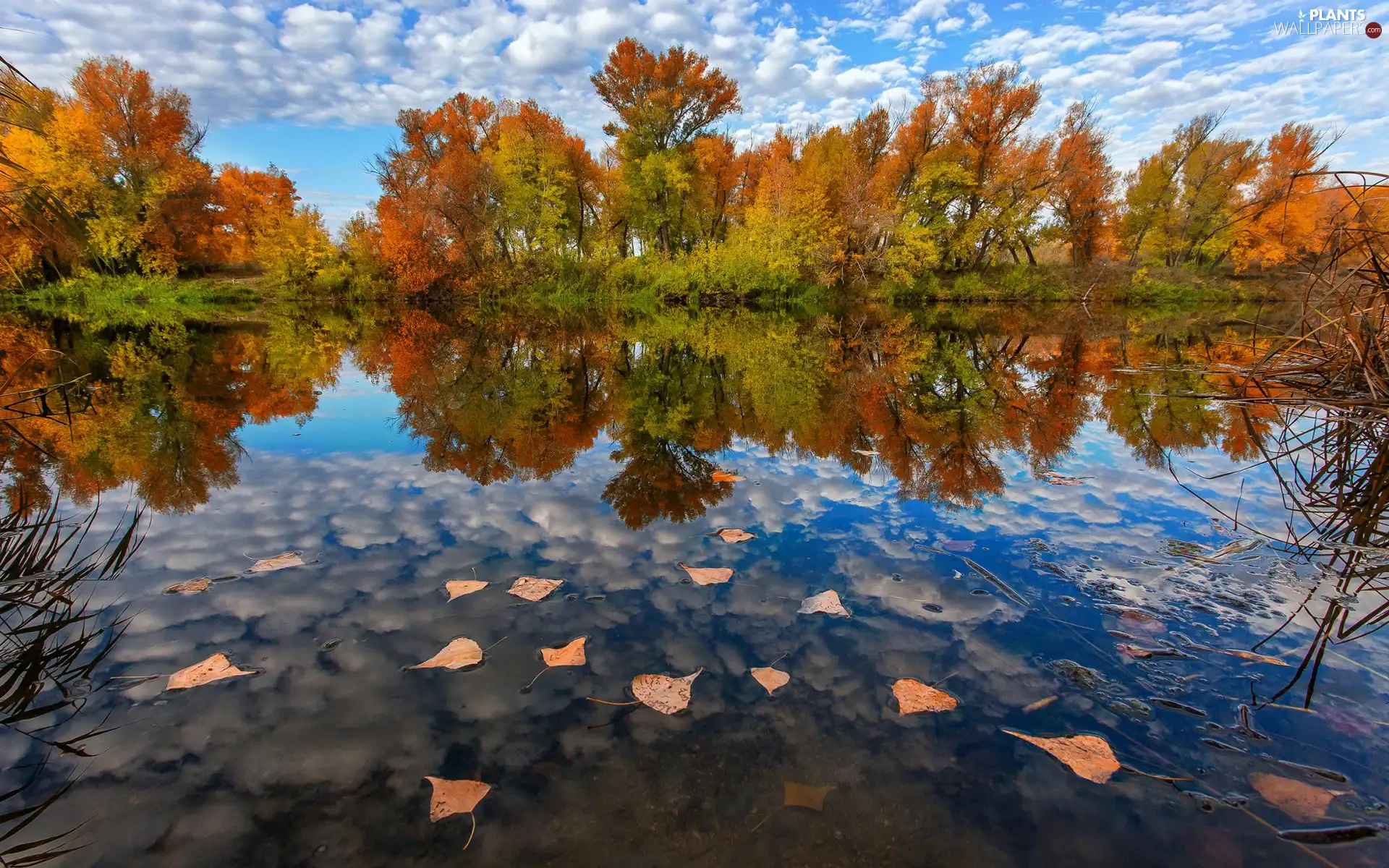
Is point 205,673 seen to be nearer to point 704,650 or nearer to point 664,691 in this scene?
point 664,691

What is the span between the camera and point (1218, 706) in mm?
2277

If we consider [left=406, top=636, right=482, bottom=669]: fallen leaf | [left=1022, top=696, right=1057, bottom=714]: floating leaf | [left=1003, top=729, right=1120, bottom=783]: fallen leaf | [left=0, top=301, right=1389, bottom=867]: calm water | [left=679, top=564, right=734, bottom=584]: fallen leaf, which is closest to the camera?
[left=0, top=301, right=1389, bottom=867]: calm water

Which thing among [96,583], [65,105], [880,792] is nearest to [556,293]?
[65,105]

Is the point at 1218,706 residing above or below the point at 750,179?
below

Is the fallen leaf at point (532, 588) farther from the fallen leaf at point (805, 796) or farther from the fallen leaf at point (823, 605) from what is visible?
the fallen leaf at point (805, 796)

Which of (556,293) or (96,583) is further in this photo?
(556,293)

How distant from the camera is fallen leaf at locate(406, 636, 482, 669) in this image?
2.57 m

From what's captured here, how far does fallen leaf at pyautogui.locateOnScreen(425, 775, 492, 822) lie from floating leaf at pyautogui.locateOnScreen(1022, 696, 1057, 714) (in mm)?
Answer: 2073

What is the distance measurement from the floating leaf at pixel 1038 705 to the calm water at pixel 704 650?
3 centimetres

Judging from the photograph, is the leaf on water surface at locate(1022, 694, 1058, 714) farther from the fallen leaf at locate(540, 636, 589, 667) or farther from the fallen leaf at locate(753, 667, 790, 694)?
the fallen leaf at locate(540, 636, 589, 667)

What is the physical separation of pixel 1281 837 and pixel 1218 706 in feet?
2.17

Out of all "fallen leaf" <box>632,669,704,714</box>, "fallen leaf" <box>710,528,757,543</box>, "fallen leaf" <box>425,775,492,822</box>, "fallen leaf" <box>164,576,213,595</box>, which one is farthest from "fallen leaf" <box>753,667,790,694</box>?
"fallen leaf" <box>164,576,213,595</box>

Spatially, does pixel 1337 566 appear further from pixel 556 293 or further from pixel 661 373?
pixel 556 293

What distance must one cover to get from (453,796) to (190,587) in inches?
99.1
